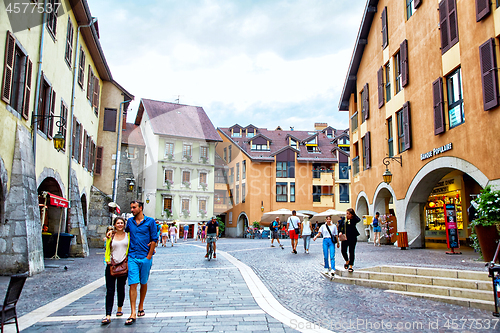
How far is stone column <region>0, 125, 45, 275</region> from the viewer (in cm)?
1098

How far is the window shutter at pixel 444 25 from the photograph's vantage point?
1508 cm

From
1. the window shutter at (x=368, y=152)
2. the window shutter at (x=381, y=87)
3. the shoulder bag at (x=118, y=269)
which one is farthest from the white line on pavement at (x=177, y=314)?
the window shutter at (x=368, y=152)

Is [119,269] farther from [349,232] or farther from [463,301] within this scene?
[349,232]

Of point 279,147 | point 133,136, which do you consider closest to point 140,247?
point 133,136

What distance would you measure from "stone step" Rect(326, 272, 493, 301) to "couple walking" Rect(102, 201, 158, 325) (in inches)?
207

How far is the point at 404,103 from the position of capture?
18578 mm

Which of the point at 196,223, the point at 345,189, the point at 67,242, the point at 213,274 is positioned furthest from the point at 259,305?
the point at 345,189

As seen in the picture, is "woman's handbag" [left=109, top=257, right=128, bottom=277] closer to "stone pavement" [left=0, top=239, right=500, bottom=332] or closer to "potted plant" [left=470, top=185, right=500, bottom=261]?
"stone pavement" [left=0, top=239, right=500, bottom=332]

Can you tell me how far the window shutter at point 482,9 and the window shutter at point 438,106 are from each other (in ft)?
9.88

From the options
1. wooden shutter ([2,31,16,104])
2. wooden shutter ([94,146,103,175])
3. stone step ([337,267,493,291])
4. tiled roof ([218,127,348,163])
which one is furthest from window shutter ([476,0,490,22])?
tiled roof ([218,127,348,163])

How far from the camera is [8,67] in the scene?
11.3 m

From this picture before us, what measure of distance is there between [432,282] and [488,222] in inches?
133

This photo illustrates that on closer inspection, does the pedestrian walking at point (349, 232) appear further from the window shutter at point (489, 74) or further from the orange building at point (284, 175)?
the orange building at point (284, 175)

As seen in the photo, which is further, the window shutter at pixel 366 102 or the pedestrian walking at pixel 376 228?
the window shutter at pixel 366 102
